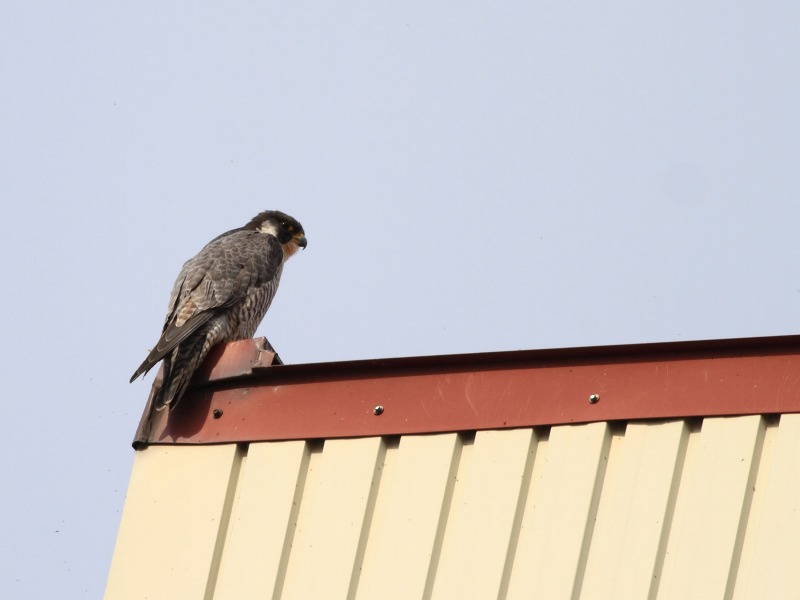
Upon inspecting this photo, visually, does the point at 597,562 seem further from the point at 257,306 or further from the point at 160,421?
the point at 257,306

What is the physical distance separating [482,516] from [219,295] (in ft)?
9.30

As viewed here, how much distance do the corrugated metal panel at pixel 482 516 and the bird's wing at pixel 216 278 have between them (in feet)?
4.72

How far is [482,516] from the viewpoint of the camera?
359cm

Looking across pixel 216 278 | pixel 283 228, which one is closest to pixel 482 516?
pixel 216 278

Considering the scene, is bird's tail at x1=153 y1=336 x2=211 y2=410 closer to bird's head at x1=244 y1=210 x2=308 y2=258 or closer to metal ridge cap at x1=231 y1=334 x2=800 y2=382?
metal ridge cap at x1=231 y1=334 x2=800 y2=382

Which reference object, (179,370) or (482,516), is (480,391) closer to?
(482,516)

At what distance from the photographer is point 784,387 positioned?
3408 millimetres

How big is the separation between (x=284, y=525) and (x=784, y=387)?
1518 mm

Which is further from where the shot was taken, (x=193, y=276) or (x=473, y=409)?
(x=193, y=276)

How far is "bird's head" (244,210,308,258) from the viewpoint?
25.2 feet

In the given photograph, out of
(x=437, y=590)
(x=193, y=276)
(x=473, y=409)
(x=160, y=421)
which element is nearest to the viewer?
(x=437, y=590)

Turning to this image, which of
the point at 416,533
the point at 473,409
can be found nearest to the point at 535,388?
the point at 473,409

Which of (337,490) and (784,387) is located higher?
(784,387)

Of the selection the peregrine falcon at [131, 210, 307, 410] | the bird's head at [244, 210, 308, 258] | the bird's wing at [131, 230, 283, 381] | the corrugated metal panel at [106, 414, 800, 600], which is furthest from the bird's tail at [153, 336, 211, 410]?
the bird's head at [244, 210, 308, 258]
